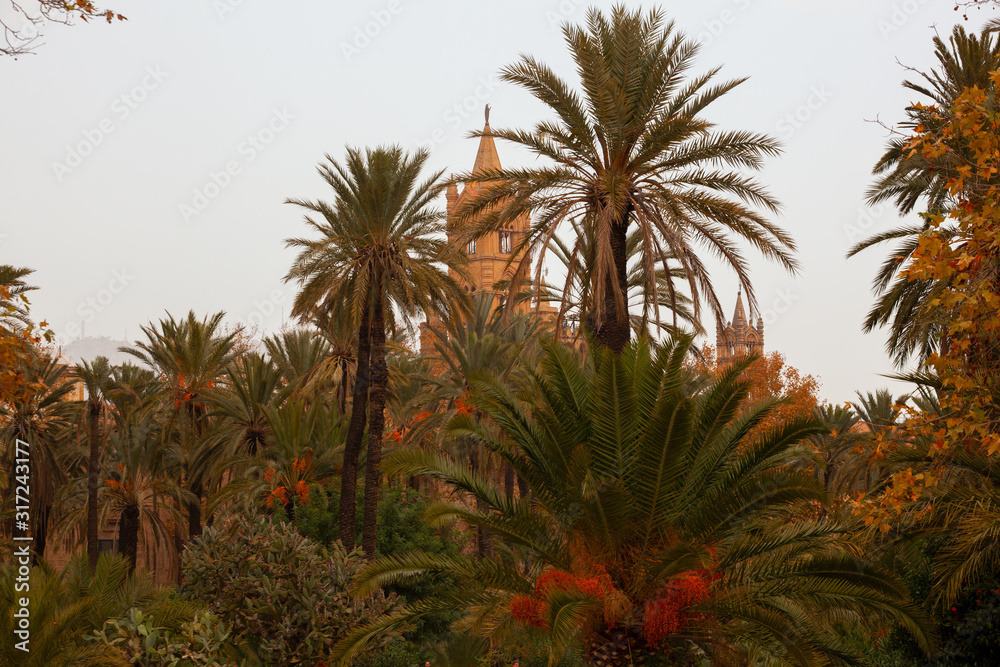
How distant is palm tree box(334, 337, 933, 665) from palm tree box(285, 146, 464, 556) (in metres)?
9.82

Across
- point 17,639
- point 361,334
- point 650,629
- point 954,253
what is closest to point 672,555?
point 650,629

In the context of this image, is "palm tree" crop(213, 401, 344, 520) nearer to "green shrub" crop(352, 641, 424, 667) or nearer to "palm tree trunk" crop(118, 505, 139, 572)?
"palm tree trunk" crop(118, 505, 139, 572)

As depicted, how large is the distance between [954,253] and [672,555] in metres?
4.02

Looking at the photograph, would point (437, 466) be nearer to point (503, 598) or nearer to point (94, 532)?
point (503, 598)

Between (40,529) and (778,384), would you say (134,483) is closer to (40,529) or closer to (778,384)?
(40,529)

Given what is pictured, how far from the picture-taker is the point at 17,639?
799 centimetres

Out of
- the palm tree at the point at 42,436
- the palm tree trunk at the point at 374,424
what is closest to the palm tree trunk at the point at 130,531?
the palm tree at the point at 42,436

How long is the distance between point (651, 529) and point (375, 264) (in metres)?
12.1

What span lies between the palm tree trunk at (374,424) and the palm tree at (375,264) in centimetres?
2

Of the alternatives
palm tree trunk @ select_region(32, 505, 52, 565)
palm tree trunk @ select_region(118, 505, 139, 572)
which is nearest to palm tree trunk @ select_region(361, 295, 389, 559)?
palm tree trunk @ select_region(118, 505, 139, 572)

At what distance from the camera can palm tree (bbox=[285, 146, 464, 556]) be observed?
20.3 metres

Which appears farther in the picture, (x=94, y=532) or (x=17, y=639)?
(x=94, y=532)

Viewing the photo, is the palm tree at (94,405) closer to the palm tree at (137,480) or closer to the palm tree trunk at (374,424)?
the palm tree at (137,480)

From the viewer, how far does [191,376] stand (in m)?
26.9
